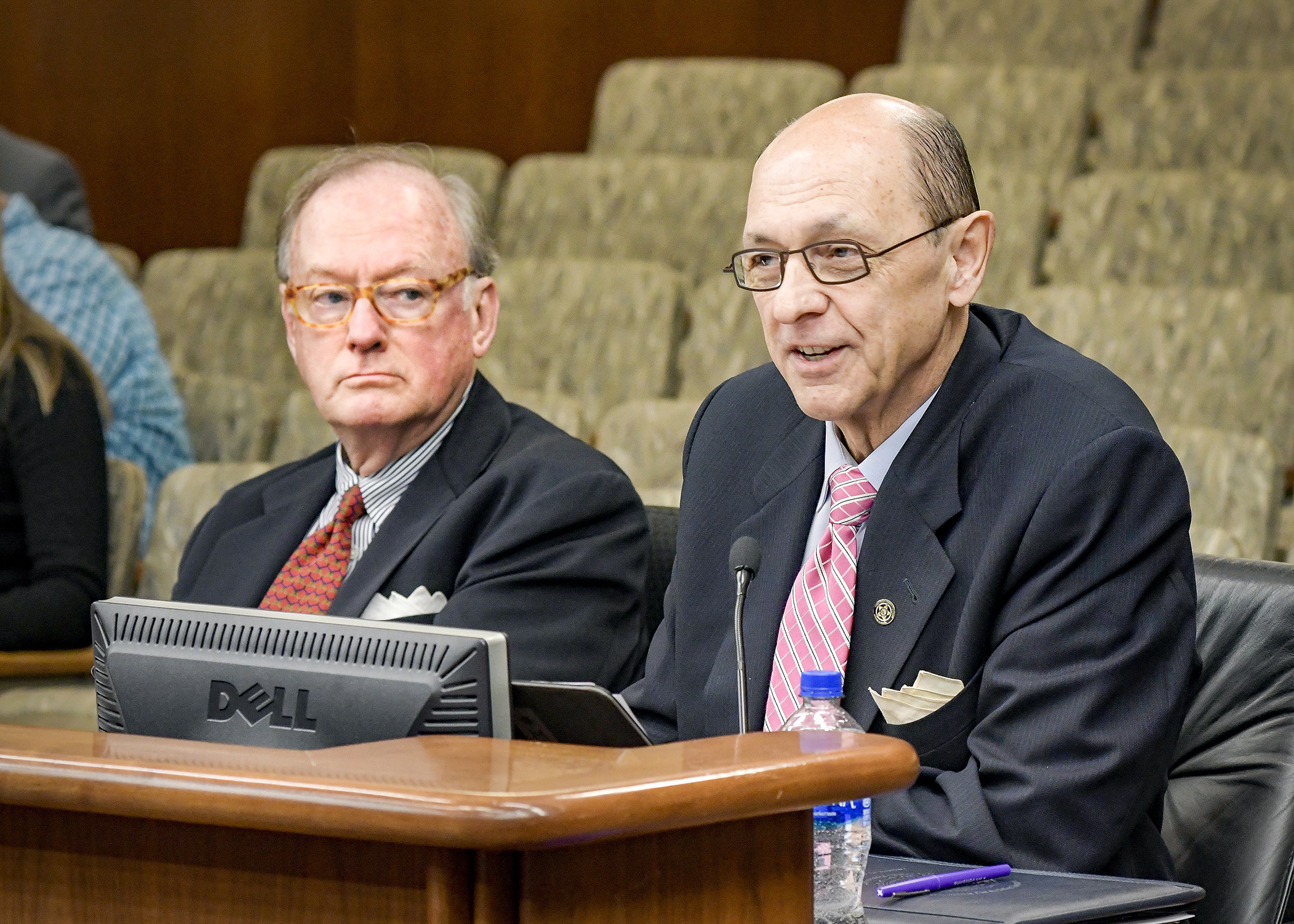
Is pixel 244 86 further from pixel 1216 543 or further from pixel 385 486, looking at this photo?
pixel 1216 543

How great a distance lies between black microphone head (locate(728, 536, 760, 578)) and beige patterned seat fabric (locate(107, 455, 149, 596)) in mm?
1857

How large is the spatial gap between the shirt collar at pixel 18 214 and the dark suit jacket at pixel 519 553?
1952 mm

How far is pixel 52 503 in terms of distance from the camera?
8.86 feet

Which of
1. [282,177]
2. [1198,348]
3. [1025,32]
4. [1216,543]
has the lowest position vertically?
[1216,543]

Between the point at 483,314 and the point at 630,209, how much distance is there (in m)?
1.88

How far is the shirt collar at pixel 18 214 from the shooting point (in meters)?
3.60

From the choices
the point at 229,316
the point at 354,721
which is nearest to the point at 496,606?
the point at 354,721

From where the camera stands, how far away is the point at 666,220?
3805 millimetres

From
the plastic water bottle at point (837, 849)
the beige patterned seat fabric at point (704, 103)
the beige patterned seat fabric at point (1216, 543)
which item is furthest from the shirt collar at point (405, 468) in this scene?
the beige patterned seat fabric at point (704, 103)

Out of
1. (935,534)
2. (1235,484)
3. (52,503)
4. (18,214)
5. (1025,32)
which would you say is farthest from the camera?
(1025,32)

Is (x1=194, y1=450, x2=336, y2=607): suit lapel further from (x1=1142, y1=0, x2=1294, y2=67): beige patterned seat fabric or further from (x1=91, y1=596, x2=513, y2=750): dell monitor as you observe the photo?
(x1=1142, y1=0, x2=1294, y2=67): beige patterned seat fabric

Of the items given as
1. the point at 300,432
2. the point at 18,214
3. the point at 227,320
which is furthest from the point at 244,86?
the point at 300,432

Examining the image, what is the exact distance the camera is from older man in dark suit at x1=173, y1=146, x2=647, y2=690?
1.80 metres

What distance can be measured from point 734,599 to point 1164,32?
2863 mm
